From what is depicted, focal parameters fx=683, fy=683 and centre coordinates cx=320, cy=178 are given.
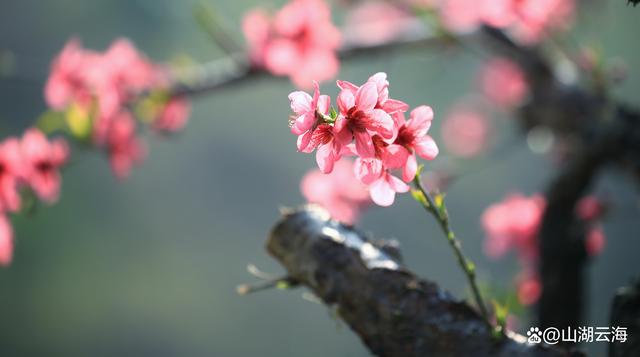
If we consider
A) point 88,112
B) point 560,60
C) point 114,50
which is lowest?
point 88,112

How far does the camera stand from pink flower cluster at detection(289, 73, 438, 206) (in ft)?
1.57

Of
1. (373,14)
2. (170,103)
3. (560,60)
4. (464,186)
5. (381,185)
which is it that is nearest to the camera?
(381,185)

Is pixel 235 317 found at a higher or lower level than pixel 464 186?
lower

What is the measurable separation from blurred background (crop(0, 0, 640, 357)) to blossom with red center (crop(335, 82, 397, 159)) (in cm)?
310

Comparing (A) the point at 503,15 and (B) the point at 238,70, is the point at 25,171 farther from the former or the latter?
(A) the point at 503,15

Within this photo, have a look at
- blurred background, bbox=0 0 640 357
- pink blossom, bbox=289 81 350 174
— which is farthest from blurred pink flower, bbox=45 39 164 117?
blurred background, bbox=0 0 640 357

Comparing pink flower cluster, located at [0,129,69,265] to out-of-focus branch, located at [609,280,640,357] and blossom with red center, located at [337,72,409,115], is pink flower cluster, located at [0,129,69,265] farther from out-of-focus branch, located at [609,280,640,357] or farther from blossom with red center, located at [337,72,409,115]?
out-of-focus branch, located at [609,280,640,357]

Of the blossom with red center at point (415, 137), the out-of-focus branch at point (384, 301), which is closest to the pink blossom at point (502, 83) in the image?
the out-of-focus branch at point (384, 301)

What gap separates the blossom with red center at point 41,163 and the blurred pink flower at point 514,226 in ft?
2.41

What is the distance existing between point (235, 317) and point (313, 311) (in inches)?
17.1

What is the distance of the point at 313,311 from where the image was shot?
3723 millimetres

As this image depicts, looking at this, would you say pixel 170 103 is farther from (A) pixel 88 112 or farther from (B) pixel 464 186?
(B) pixel 464 186

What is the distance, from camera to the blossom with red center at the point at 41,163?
100 cm

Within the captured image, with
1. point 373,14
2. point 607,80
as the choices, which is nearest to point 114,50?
point 607,80
